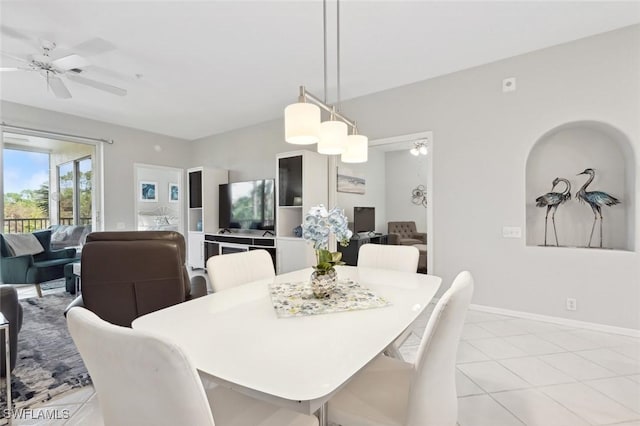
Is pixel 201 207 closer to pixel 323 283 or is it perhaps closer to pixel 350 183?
pixel 350 183

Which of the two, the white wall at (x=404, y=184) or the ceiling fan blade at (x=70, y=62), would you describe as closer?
the ceiling fan blade at (x=70, y=62)

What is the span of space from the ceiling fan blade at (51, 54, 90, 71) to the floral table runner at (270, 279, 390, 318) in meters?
2.58

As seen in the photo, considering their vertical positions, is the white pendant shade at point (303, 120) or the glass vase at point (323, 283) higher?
the white pendant shade at point (303, 120)

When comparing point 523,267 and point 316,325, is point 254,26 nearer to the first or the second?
point 316,325

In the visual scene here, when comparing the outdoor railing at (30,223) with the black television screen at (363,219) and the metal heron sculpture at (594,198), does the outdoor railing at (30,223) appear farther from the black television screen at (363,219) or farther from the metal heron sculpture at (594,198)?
the metal heron sculpture at (594,198)

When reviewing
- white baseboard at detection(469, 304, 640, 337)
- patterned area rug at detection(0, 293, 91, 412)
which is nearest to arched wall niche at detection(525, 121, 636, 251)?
white baseboard at detection(469, 304, 640, 337)

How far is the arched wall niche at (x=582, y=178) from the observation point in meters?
2.81

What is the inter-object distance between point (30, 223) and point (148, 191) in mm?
1868

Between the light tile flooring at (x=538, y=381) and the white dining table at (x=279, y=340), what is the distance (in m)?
0.87

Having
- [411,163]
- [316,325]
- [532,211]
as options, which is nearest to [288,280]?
[316,325]

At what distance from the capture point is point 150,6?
7.48 ft

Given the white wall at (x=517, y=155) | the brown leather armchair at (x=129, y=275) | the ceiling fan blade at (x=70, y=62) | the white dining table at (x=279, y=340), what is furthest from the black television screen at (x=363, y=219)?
the ceiling fan blade at (x=70, y=62)

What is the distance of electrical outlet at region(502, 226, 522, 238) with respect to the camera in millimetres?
3049

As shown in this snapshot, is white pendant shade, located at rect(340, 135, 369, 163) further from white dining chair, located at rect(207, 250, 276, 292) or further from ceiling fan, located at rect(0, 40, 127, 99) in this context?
ceiling fan, located at rect(0, 40, 127, 99)
